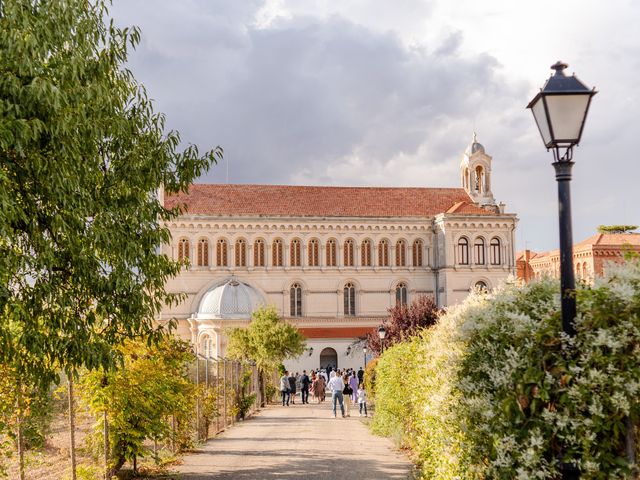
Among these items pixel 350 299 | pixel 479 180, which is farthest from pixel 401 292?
pixel 479 180

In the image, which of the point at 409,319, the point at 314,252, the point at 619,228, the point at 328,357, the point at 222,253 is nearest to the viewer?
the point at 409,319

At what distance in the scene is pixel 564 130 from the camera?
7.13 meters

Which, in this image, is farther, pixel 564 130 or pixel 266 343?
pixel 266 343

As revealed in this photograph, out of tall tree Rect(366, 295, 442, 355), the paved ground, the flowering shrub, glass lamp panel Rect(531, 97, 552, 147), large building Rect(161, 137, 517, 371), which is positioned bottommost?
the paved ground

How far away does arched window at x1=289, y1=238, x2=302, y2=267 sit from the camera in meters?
68.9

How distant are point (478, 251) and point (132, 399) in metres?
58.0

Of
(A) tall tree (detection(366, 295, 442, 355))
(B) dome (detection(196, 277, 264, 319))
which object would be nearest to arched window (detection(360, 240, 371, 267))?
(B) dome (detection(196, 277, 264, 319))

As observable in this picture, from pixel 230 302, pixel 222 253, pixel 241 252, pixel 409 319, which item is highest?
pixel 241 252

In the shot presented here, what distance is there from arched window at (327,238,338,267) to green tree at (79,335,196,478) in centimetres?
5359

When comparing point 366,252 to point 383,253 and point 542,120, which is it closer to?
point 383,253

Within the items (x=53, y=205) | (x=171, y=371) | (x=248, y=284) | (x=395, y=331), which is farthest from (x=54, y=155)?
(x=248, y=284)

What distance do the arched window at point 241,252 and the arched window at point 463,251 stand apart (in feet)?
60.3

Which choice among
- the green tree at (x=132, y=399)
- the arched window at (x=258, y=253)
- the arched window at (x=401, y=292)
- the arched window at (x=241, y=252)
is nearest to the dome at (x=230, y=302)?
the arched window at (x=241, y=252)

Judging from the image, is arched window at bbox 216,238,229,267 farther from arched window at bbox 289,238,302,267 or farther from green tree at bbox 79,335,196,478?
green tree at bbox 79,335,196,478
